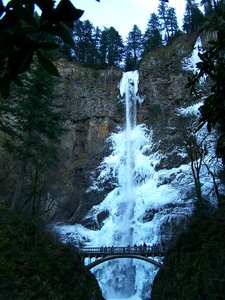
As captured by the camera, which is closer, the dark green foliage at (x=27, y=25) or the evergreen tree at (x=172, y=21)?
the dark green foliage at (x=27, y=25)

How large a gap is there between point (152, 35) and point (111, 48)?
6946 millimetres

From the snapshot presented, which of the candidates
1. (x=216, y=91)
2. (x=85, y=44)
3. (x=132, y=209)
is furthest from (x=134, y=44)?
(x=216, y=91)

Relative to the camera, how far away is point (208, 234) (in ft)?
47.2

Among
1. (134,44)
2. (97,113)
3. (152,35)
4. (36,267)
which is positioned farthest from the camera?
(134,44)

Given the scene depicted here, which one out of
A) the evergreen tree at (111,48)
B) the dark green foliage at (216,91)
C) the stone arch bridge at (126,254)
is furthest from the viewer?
the evergreen tree at (111,48)

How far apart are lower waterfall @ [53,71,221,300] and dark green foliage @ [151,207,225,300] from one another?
31.9ft

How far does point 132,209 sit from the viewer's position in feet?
108

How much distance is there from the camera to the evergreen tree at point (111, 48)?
2301 inches

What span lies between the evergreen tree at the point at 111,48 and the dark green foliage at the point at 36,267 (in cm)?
4394

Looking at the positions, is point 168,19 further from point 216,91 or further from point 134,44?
point 216,91

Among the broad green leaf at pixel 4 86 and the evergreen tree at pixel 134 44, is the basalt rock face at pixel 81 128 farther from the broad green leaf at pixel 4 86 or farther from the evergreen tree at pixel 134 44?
the broad green leaf at pixel 4 86

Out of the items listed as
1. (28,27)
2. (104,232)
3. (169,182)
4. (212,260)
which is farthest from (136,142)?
(28,27)

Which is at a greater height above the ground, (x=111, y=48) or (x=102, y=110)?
(x=111, y=48)

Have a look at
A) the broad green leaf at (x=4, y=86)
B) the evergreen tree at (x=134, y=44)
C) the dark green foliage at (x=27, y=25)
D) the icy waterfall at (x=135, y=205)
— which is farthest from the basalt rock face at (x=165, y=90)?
the dark green foliage at (x=27, y=25)
